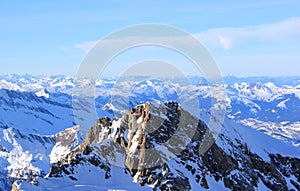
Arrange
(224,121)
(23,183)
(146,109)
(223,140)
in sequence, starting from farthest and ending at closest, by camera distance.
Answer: (224,121)
(223,140)
(146,109)
(23,183)

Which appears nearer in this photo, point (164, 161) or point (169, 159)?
point (164, 161)

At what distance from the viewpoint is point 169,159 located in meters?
139

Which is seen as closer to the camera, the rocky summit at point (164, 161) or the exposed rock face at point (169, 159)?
the rocky summit at point (164, 161)

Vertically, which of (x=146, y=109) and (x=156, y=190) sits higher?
(x=146, y=109)

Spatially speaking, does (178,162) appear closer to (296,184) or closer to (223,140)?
(223,140)

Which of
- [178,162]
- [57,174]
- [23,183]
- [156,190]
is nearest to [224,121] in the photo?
[178,162]

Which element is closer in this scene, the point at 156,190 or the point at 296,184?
the point at 156,190

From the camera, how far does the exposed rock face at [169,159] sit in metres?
136

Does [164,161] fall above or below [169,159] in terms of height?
below

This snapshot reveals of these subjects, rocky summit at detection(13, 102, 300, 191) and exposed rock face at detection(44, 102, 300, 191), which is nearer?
rocky summit at detection(13, 102, 300, 191)

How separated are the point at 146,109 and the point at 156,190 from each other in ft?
105

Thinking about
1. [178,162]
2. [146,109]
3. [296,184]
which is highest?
[146,109]

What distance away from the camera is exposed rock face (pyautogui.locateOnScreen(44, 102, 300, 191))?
135500 millimetres

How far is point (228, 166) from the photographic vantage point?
153000 millimetres
